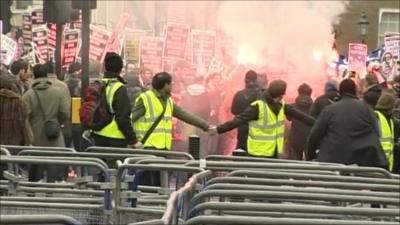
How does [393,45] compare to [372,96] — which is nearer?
[372,96]

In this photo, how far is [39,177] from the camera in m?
9.12

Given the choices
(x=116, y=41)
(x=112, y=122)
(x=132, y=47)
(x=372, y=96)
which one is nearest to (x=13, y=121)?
(x=112, y=122)

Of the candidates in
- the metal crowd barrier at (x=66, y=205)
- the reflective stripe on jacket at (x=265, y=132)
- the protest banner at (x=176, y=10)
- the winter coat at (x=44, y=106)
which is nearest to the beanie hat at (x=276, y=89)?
the reflective stripe on jacket at (x=265, y=132)

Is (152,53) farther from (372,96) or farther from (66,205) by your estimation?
(66,205)

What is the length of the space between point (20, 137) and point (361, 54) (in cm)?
1075

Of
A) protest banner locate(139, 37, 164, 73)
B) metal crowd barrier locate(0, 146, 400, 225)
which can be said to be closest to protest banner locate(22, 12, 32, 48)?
protest banner locate(139, 37, 164, 73)

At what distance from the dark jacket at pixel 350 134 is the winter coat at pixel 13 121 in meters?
3.13

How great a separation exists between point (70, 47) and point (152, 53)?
1.73m

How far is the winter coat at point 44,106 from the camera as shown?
11.0m

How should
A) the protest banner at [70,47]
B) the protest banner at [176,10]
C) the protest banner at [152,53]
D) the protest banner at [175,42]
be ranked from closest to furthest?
1. the protest banner at [175,42]
2. the protest banner at [152,53]
3. the protest banner at [70,47]
4. the protest banner at [176,10]

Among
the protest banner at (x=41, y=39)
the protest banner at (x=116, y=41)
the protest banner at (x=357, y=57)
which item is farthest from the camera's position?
the protest banner at (x=41, y=39)

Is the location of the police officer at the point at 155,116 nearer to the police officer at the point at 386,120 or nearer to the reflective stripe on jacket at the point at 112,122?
the reflective stripe on jacket at the point at 112,122

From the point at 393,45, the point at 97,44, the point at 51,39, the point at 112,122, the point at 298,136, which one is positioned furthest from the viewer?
the point at 51,39

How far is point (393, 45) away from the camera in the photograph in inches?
821
